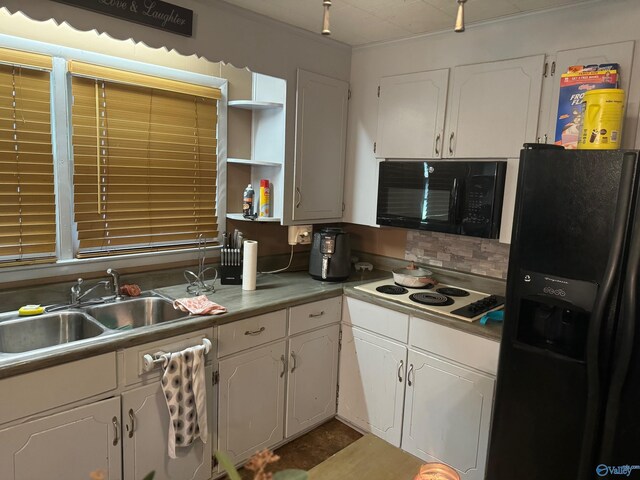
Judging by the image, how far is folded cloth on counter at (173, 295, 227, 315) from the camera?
2027 millimetres

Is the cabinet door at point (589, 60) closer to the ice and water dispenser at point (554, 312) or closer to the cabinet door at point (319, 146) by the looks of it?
the ice and water dispenser at point (554, 312)

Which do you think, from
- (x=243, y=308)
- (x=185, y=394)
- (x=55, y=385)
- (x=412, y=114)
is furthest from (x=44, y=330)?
(x=412, y=114)

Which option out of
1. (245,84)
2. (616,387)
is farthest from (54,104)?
(616,387)

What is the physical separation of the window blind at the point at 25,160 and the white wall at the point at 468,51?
5.45 ft

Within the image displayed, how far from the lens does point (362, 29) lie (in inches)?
96.7

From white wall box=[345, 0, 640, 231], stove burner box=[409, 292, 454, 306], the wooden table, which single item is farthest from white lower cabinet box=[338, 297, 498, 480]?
the wooden table

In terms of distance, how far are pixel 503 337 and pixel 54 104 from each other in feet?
7.14

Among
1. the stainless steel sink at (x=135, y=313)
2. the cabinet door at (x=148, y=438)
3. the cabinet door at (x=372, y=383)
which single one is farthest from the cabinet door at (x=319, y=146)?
the cabinet door at (x=148, y=438)

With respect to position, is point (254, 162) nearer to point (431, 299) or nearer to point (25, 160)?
point (25, 160)

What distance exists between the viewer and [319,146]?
272 centimetres

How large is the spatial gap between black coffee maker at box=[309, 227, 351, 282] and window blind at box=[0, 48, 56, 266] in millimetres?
1376

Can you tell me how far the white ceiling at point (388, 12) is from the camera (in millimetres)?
2045

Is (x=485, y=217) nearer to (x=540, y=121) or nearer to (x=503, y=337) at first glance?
(x=540, y=121)

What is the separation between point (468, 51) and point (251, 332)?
1.80 metres
